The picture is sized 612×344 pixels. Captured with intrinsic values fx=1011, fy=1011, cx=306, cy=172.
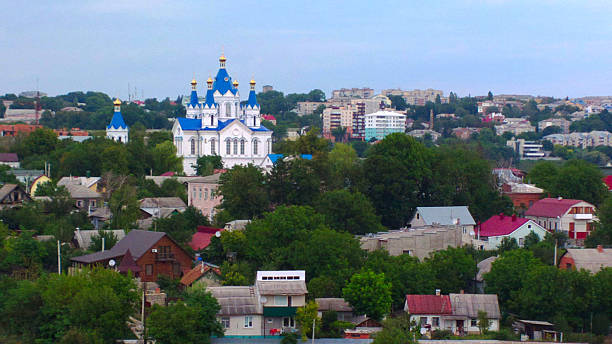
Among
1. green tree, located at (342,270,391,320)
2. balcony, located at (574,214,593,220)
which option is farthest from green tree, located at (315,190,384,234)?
balcony, located at (574,214,593,220)

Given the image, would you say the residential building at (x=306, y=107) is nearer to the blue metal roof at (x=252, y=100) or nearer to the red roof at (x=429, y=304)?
the blue metal roof at (x=252, y=100)

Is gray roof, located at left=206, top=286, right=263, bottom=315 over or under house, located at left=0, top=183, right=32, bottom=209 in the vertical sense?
under

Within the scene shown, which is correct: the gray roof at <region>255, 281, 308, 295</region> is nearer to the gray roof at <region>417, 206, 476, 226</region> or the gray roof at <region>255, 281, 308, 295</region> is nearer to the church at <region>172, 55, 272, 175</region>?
the gray roof at <region>417, 206, 476, 226</region>

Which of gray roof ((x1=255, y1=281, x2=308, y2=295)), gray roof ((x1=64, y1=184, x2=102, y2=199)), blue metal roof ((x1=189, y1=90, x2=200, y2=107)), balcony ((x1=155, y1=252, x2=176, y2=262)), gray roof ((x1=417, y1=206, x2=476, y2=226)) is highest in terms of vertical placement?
blue metal roof ((x1=189, y1=90, x2=200, y2=107))

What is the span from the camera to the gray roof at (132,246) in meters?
32.9

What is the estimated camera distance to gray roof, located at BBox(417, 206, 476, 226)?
41.1m

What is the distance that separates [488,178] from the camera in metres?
48.0

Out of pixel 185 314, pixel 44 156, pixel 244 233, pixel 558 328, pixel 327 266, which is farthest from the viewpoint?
pixel 44 156

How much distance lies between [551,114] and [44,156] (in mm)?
146088

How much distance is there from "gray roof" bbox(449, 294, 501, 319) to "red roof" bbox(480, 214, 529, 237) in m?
11.0

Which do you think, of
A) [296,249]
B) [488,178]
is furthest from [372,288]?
[488,178]

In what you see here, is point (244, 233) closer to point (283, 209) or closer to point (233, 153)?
point (283, 209)

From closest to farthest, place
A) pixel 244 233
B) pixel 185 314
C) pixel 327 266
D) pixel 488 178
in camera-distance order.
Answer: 1. pixel 185 314
2. pixel 327 266
3. pixel 244 233
4. pixel 488 178

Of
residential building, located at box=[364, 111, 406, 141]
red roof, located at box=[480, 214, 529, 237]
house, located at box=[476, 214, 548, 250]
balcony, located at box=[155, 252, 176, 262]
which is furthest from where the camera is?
residential building, located at box=[364, 111, 406, 141]
